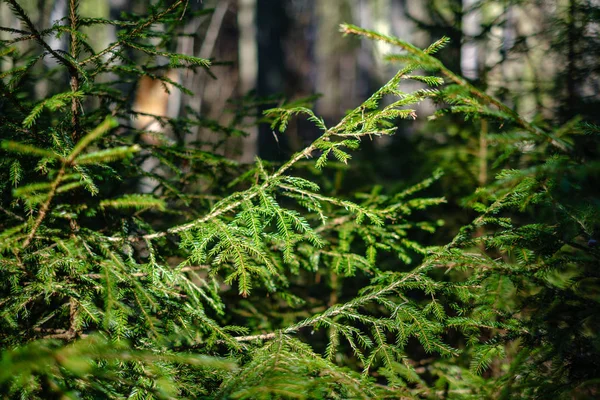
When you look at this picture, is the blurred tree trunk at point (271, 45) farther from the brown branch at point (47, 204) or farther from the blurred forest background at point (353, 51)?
the brown branch at point (47, 204)

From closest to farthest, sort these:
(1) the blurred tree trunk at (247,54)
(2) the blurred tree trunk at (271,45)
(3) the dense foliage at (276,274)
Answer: (3) the dense foliage at (276,274)
(1) the blurred tree trunk at (247,54)
(2) the blurred tree trunk at (271,45)

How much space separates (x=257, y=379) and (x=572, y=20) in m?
3.21

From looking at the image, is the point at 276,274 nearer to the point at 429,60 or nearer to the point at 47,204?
the point at 47,204

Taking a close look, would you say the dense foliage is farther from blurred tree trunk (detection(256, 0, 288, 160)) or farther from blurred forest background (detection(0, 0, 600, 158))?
blurred tree trunk (detection(256, 0, 288, 160))

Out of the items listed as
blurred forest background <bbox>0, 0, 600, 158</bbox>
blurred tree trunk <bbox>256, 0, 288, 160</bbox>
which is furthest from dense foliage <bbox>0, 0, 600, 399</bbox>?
blurred tree trunk <bbox>256, 0, 288, 160</bbox>

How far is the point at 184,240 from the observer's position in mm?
1466

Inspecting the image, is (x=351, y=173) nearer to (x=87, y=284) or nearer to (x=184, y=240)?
(x=184, y=240)

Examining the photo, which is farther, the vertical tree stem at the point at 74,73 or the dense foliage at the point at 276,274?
the vertical tree stem at the point at 74,73

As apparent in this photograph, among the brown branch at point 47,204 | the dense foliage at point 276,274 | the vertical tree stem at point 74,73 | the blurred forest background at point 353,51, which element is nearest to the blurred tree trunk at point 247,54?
the blurred forest background at point 353,51

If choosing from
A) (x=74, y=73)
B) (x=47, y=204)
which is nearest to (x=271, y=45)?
(x=74, y=73)

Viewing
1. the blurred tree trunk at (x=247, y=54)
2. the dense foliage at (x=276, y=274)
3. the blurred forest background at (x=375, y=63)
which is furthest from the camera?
the blurred tree trunk at (x=247, y=54)

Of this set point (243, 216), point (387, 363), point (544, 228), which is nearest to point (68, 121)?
point (243, 216)

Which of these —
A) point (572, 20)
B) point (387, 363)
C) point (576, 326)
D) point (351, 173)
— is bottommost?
point (387, 363)

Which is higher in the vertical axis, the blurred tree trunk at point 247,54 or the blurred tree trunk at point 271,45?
the blurred tree trunk at point 271,45
